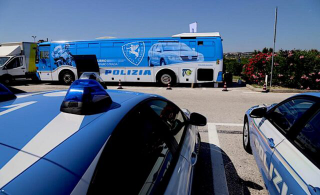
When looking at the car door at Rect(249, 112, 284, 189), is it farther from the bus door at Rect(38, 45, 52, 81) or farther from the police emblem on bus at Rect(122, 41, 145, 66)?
the bus door at Rect(38, 45, 52, 81)

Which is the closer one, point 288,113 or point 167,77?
point 288,113

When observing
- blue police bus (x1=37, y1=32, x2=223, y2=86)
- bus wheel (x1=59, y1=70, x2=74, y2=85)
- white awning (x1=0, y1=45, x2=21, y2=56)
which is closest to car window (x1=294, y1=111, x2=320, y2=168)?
blue police bus (x1=37, y1=32, x2=223, y2=86)

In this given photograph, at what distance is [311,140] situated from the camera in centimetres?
180

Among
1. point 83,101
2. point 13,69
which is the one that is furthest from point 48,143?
point 13,69

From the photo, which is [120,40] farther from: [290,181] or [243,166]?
[290,181]

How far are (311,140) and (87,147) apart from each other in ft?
6.12

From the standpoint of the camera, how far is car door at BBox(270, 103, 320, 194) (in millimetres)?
1528

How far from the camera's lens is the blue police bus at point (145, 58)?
12.4m

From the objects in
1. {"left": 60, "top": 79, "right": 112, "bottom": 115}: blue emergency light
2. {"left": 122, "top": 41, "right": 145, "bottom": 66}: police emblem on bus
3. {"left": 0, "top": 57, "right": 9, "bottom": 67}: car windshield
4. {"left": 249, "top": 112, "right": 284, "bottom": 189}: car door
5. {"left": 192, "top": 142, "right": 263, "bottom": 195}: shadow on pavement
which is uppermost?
{"left": 122, "top": 41, "right": 145, "bottom": 66}: police emblem on bus

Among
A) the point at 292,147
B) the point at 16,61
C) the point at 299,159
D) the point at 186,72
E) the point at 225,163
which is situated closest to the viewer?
the point at 299,159

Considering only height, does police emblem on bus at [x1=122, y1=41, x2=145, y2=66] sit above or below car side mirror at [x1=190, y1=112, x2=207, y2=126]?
above

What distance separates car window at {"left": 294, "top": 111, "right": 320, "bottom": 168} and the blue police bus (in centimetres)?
1072

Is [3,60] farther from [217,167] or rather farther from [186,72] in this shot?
[217,167]

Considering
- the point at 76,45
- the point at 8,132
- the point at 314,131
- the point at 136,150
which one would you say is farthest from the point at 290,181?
the point at 76,45
